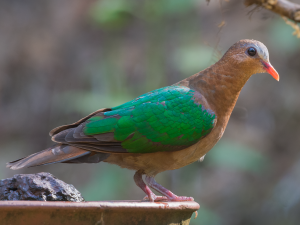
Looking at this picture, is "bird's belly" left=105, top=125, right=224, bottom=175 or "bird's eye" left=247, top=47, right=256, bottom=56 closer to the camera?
"bird's belly" left=105, top=125, right=224, bottom=175

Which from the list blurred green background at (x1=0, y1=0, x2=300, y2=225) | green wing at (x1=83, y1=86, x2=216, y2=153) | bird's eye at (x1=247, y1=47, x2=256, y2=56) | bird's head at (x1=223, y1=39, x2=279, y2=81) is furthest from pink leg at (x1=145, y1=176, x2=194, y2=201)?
blurred green background at (x1=0, y1=0, x2=300, y2=225)

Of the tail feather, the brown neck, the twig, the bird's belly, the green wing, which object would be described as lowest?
the bird's belly

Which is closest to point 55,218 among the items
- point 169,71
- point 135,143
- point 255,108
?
point 135,143

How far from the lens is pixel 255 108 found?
32.8 feet

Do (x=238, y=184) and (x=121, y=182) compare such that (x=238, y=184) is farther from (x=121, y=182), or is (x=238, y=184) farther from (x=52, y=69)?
(x=52, y=69)

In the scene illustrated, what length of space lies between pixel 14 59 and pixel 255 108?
6.89m

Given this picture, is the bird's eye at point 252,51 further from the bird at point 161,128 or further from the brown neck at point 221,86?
the brown neck at point 221,86

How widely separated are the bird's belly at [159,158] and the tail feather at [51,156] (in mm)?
276

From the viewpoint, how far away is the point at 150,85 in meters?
8.15

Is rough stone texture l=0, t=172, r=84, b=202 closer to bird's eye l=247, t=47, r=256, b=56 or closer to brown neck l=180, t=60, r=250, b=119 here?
brown neck l=180, t=60, r=250, b=119

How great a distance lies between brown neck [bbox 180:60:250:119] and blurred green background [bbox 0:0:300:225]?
4.53 m

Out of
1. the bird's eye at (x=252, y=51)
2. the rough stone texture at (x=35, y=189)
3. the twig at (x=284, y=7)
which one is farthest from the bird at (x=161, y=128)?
the twig at (x=284, y=7)

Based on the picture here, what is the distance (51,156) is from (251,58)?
1.65m

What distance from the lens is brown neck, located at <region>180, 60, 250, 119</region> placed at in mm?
2855
